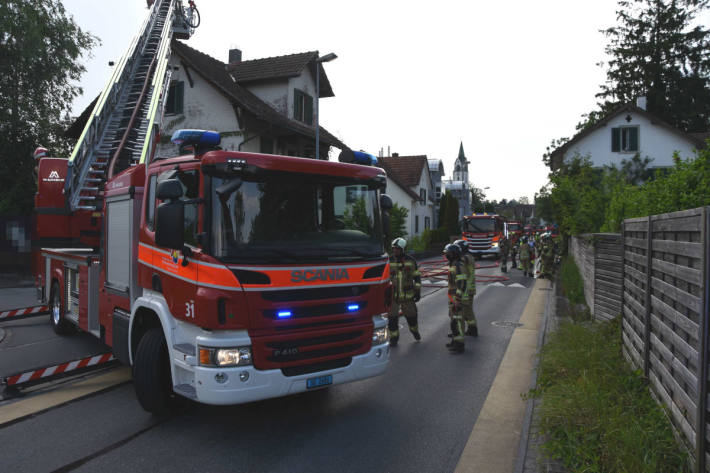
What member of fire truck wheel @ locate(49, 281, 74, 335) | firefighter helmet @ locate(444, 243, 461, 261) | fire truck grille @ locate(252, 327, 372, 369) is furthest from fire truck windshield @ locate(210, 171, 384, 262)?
fire truck wheel @ locate(49, 281, 74, 335)

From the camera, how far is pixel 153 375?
4.96m

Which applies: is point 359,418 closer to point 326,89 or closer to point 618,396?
point 618,396

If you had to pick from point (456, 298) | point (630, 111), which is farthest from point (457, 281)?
point (630, 111)

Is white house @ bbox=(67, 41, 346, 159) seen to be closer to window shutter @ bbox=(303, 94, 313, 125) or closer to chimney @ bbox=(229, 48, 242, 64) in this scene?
window shutter @ bbox=(303, 94, 313, 125)

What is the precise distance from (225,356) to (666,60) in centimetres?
4336

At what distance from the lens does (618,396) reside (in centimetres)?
484

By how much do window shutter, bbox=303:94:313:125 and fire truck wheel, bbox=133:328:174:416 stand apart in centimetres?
2233

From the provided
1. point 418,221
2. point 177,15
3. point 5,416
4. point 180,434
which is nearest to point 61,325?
point 5,416

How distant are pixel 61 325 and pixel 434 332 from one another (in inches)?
263

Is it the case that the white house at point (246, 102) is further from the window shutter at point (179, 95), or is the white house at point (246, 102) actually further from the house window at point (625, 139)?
the house window at point (625, 139)

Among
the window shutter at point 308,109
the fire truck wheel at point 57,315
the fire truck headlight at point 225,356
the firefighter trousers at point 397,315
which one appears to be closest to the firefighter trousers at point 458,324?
the firefighter trousers at point 397,315

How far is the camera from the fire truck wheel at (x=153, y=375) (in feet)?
16.3

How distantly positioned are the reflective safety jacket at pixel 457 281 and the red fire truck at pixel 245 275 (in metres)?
2.95

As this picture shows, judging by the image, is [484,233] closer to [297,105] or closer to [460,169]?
[297,105]
